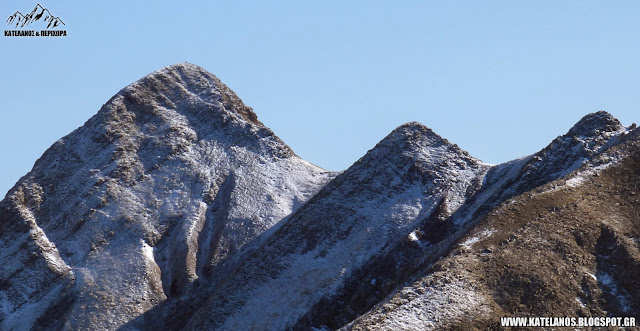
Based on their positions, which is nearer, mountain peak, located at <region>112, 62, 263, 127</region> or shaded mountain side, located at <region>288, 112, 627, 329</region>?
shaded mountain side, located at <region>288, 112, 627, 329</region>

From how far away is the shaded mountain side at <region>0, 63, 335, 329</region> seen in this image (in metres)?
101

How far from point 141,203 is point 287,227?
58.1ft

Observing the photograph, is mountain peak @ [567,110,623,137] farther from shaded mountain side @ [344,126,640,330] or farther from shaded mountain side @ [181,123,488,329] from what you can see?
shaded mountain side @ [344,126,640,330]


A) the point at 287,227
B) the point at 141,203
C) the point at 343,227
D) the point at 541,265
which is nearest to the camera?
the point at 541,265

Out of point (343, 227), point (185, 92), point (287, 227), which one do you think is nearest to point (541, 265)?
point (343, 227)

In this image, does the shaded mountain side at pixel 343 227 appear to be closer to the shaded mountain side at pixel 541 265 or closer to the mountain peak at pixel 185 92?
the shaded mountain side at pixel 541 265

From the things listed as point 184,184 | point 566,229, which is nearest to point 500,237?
point 566,229

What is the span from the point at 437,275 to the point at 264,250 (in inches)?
1333

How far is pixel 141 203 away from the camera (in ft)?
363

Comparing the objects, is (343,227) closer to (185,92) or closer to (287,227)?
(287,227)

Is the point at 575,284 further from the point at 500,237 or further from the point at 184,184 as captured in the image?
the point at 184,184

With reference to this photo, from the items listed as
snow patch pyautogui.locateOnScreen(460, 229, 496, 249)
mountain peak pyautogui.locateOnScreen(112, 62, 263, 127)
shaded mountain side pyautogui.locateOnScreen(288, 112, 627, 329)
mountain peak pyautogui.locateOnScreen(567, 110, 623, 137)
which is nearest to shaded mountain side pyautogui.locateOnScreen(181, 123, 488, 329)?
shaded mountain side pyautogui.locateOnScreen(288, 112, 627, 329)

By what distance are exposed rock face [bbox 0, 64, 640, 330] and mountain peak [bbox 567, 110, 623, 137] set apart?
Answer: 0.55ft

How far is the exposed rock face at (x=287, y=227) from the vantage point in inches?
2640
